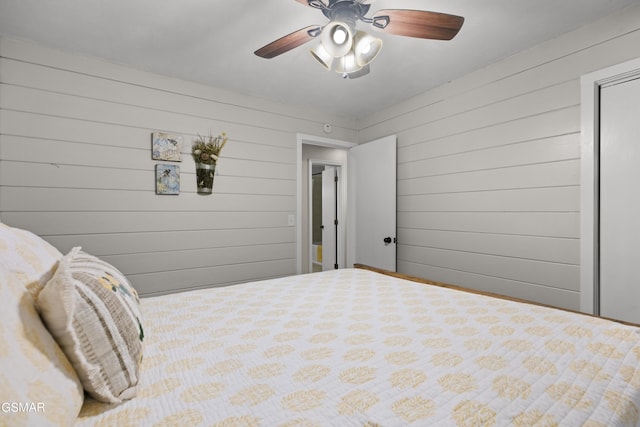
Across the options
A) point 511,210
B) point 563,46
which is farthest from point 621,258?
point 563,46

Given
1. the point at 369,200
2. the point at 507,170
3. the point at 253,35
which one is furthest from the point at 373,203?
the point at 253,35

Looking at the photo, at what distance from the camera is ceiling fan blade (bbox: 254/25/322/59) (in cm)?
165

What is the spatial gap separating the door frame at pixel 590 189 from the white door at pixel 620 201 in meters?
0.03

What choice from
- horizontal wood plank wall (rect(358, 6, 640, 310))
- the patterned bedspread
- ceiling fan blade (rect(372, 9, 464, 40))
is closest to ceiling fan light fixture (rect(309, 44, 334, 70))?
ceiling fan blade (rect(372, 9, 464, 40))

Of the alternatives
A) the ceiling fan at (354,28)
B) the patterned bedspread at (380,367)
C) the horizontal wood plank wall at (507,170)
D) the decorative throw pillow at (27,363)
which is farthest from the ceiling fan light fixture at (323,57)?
the decorative throw pillow at (27,363)

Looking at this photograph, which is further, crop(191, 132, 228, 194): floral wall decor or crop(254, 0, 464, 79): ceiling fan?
crop(191, 132, 228, 194): floral wall decor

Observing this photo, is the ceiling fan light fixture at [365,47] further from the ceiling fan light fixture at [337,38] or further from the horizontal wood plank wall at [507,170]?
the horizontal wood plank wall at [507,170]

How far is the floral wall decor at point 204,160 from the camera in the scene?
111 inches

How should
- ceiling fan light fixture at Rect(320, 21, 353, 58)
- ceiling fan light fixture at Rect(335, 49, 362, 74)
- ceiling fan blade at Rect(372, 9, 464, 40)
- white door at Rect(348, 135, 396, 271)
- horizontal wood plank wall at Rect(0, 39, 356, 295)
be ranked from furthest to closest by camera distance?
white door at Rect(348, 135, 396, 271) → horizontal wood plank wall at Rect(0, 39, 356, 295) → ceiling fan light fixture at Rect(335, 49, 362, 74) → ceiling fan light fixture at Rect(320, 21, 353, 58) → ceiling fan blade at Rect(372, 9, 464, 40)

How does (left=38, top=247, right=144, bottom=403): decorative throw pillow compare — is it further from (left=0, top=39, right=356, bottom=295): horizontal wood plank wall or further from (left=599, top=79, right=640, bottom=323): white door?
(left=599, top=79, right=640, bottom=323): white door

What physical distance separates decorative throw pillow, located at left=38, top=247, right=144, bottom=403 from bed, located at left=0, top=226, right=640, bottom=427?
0.02 m

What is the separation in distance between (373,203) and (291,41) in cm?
219

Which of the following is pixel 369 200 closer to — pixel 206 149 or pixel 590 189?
pixel 206 149

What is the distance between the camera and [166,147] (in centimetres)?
269
